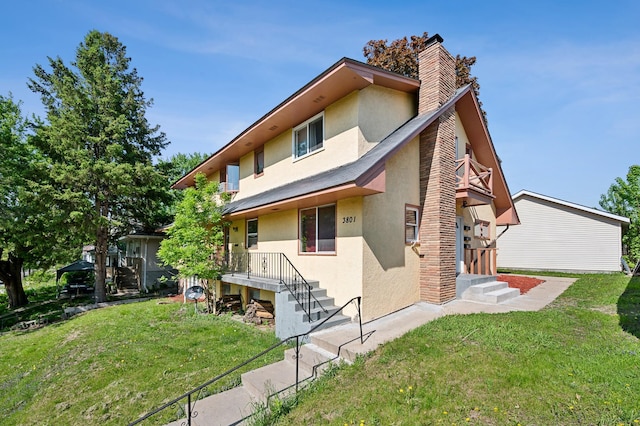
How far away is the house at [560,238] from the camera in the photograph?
62.4 ft

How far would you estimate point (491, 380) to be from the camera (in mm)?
4266

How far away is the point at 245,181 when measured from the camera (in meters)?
13.9

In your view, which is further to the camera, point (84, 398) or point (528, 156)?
point (528, 156)

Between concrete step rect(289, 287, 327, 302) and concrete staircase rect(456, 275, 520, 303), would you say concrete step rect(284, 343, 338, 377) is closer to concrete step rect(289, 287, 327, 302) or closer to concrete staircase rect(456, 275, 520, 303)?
concrete step rect(289, 287, 327, 302)

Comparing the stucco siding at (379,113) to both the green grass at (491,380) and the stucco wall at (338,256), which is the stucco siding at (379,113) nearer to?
the stucco wall at (338,256)

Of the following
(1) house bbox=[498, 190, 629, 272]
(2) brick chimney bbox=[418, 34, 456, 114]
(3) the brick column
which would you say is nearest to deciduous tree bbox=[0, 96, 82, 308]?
(3) the brick column

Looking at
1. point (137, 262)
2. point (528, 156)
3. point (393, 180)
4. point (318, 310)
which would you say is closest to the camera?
point (318, 310)

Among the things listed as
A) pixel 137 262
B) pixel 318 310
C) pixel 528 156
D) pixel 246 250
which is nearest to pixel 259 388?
pixel 318 310

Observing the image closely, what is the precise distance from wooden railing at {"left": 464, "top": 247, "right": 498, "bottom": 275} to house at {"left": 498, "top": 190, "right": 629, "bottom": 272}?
11.7 m

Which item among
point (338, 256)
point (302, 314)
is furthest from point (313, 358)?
point (338, 256)

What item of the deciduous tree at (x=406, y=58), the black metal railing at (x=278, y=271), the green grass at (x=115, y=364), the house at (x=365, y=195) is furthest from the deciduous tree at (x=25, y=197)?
the deciduous tree at (x=406, y=58)

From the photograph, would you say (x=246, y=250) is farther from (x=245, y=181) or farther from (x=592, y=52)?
(x=592, y=52)

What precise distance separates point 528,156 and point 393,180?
1268cm

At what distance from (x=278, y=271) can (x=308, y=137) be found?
4.57 meters
